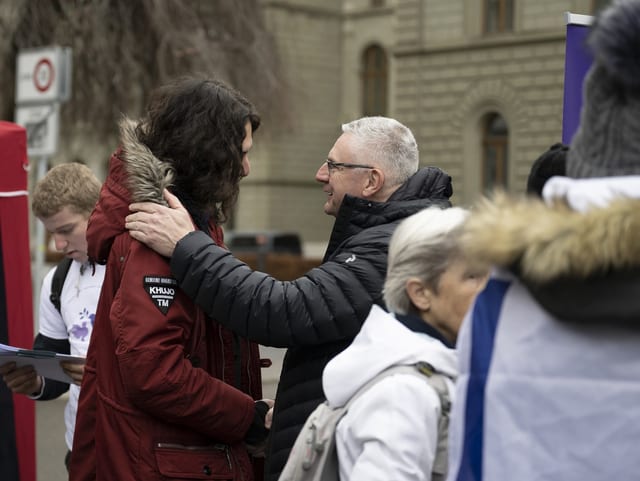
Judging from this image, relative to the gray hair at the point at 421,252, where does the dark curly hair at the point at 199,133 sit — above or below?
above

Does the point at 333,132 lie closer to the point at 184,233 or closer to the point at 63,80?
the point at 63,80

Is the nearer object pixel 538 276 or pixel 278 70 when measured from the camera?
pixel 538 276

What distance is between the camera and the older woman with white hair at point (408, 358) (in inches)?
89.5

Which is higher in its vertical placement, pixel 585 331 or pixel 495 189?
pixel 495 189

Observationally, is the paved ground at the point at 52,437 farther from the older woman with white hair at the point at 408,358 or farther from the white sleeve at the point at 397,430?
the white sleeve at the point at 397,430

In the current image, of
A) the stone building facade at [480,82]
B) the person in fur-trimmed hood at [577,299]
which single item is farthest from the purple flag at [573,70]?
the stone building facade at [480,82]

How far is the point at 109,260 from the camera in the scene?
3234mm

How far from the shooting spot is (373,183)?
335cm

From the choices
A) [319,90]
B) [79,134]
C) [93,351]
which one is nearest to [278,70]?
[79,134]

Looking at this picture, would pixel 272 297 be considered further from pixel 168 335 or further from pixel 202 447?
pixel 202 447

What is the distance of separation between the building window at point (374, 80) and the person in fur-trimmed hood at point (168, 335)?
39122 mm

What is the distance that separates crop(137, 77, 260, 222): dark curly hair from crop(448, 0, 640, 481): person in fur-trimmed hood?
1375 millimetres

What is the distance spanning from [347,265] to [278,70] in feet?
55.4

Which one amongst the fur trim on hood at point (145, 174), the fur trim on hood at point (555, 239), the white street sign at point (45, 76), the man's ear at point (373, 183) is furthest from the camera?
the white street sign at point (45, 76)
